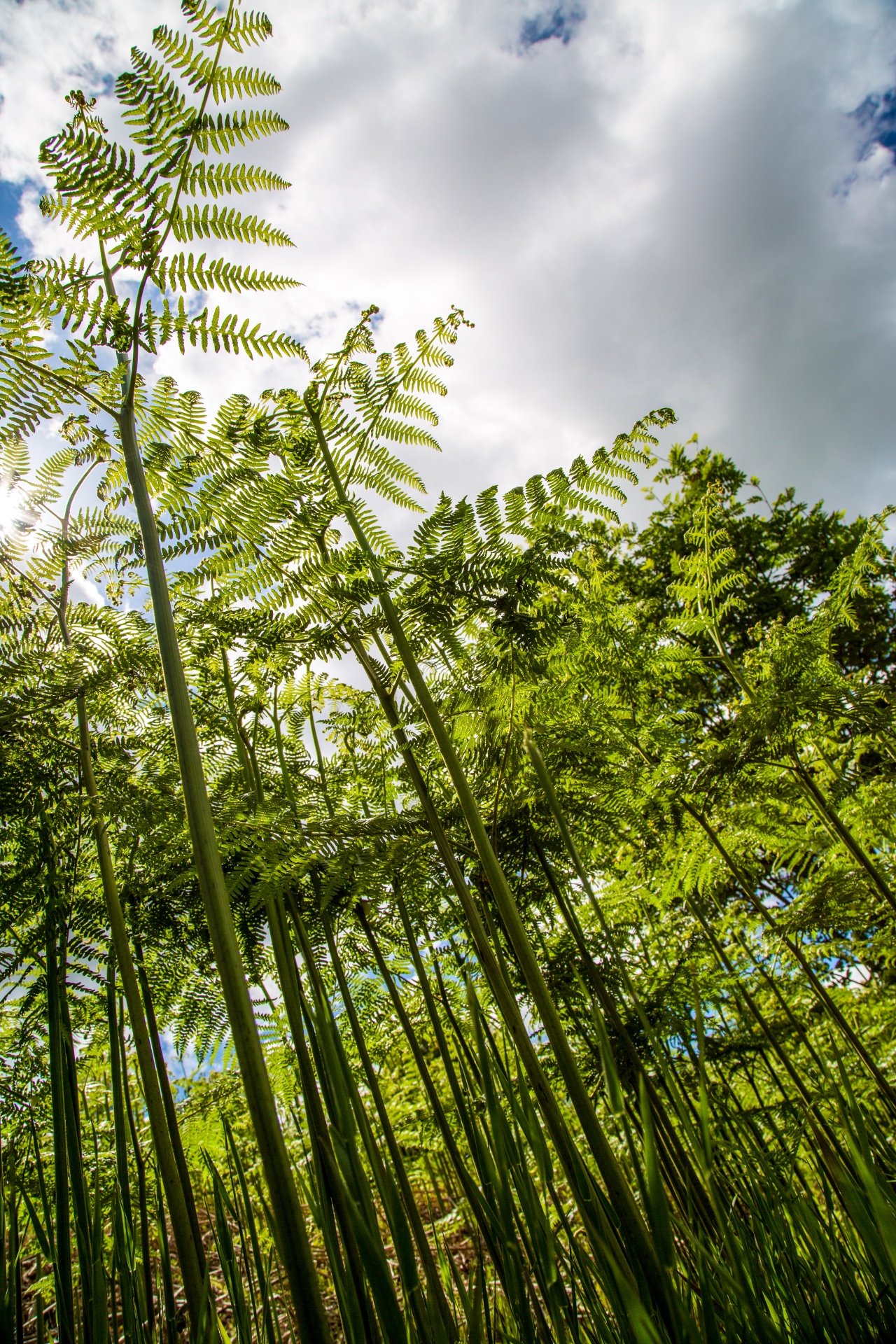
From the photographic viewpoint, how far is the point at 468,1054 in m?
1.43

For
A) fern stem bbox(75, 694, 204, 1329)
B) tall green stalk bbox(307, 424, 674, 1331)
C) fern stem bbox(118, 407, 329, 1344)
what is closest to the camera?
fern stem bbox(118, 407, 329, 1344)

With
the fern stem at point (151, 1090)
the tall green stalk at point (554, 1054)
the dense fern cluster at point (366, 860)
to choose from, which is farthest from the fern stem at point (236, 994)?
the fern stem at point (151, 1090)

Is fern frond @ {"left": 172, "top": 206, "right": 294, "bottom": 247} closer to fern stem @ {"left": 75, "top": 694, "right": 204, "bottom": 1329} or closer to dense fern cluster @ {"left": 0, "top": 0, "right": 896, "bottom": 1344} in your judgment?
dense fern cluster @ {"left": 0, "top": 0, "right": 896, "bottom": 1344}

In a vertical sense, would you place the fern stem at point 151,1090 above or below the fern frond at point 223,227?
below

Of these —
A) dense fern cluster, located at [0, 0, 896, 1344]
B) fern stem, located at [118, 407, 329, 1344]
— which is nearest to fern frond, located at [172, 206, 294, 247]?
dense fern cluster, located at [0, 0, 896, 1344]

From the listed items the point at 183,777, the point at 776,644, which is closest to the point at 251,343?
the point at 183,777

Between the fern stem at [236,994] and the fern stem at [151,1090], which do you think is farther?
the fern stem at [151,1090]

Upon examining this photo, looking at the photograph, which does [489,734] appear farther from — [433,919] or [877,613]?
[877,613]

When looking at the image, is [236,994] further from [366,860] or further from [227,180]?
[227,180]

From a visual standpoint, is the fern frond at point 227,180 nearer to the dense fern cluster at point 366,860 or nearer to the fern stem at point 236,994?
the dense fern cluster at point 366,860

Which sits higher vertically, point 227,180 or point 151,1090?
point 227,180

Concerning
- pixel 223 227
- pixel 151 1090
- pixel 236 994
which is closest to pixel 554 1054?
pixel 236 994

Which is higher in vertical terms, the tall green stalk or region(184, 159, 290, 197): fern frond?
region(184, 159, 290, 197): fern frond

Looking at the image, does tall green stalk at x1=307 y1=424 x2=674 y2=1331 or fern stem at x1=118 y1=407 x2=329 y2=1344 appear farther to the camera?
tall green stalk at x1=307 y1=424 x2=674 y2=1331
